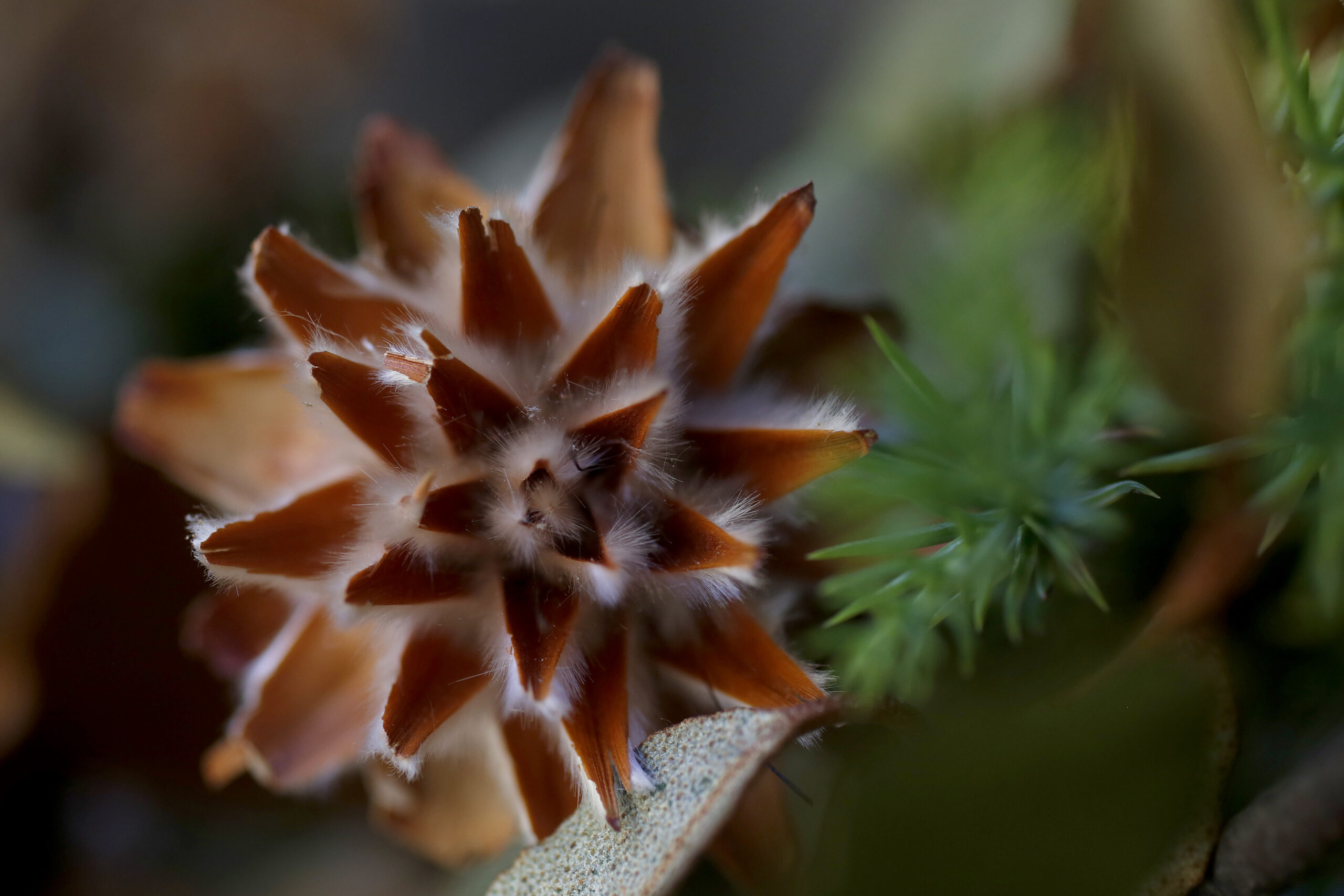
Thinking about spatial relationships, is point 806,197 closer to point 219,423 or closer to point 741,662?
point 741,662

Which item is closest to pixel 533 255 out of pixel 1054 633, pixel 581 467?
pixel 581 467

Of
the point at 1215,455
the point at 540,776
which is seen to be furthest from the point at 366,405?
the point at 1215,455

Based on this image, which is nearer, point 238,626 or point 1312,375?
point 1312,375

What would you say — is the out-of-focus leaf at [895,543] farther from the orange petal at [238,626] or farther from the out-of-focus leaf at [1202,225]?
the orange petal at [238,626]

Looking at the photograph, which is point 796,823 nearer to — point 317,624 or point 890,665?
point 890,665

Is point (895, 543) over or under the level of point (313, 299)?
under

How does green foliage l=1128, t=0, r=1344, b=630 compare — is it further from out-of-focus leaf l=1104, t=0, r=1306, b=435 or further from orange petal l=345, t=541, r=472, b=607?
orange petal l=345, t=541, r=472, b=607
